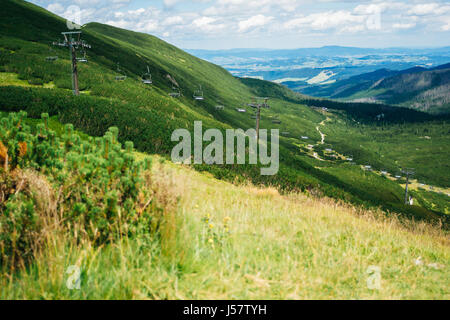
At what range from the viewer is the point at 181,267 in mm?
5059

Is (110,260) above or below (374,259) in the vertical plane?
above

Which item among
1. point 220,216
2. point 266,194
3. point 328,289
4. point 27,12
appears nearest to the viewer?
point 328,289

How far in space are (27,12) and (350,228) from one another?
141981 mm

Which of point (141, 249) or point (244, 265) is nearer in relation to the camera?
point (141, 249)

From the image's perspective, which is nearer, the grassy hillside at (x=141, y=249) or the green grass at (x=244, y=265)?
the green grass at (x=244, y=265)

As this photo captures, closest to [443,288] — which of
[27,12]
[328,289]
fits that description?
[328,289]

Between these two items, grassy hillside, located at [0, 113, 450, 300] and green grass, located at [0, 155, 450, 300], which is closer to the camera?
green grass, located at [0, 155, 450, 300]

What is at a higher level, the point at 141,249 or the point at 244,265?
the point at 141,249

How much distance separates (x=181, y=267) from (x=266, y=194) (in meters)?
7.14

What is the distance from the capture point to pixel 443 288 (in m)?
5.79
